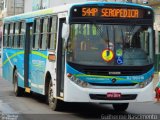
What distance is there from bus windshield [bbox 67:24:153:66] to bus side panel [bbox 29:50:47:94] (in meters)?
2.45

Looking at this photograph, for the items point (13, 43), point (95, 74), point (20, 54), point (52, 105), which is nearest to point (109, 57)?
point (95, 74)

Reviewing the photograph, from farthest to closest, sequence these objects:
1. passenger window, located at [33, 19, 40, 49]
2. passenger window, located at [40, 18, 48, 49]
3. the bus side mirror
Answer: passenger window, located at [33, 19, 40, 49], passenger window, located at [40, 18, 48, 49], the bus side mirror

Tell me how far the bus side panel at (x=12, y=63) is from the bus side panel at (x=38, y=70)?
1367 mm

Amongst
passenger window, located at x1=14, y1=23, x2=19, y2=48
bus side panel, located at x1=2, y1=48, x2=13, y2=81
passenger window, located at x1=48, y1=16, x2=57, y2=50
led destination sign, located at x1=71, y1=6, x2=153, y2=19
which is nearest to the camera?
led destination sign, located at x1=71, y1=6, x2=153, y2=19

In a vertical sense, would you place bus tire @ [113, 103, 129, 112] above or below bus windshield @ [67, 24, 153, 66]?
below

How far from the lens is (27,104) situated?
1647 cm

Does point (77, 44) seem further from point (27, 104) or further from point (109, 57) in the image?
point (27, 104)

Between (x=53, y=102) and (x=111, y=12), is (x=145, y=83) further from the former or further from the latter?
(x=53, y=102)

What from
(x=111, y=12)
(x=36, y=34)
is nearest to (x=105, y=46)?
(x=111, y=12)

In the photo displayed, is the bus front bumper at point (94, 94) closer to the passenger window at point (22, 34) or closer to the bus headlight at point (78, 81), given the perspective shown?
the bus headlight at point (78, 81)

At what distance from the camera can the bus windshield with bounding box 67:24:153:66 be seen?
12969 mm

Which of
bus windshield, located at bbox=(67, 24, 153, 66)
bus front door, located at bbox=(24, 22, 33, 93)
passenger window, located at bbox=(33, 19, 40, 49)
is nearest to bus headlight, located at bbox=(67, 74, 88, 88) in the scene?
bus windshield, located at bbox=(67, 24, 153, 66)

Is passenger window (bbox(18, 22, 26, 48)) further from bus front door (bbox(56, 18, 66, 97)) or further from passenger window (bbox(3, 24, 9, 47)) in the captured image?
bus front door (bbox(56, 18, 66, 97))

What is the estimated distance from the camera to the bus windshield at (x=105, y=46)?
12969 mm
